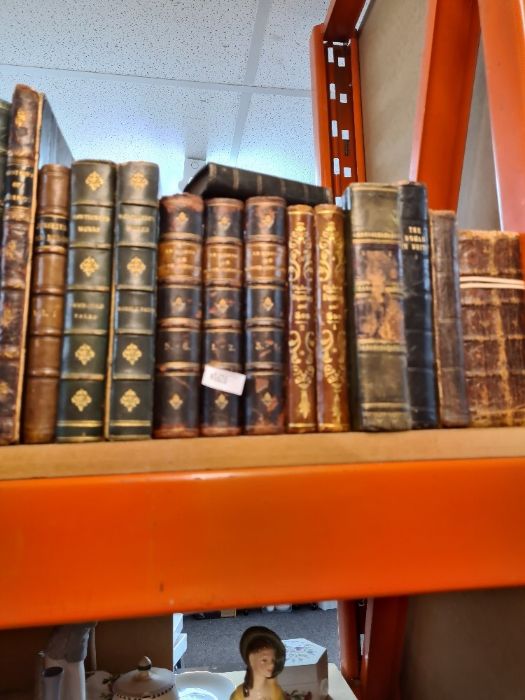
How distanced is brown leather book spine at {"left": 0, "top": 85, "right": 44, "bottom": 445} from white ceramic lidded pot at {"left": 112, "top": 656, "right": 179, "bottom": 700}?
48 centimetres

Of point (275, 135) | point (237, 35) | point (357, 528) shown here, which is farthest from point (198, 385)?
point (275, 135)

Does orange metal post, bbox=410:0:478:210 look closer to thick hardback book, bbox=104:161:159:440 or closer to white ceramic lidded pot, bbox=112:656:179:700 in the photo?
thick hardback book, bbox=104:161:159:440

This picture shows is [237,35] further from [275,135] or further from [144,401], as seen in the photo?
[144,401]

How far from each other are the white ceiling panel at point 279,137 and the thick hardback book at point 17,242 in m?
1.23

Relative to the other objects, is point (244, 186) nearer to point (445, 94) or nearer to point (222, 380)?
point (222, 380)

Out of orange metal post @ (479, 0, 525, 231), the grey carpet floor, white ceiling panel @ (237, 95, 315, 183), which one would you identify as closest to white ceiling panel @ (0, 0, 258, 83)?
white ceiling panel @ (237, 95, 315, 183)

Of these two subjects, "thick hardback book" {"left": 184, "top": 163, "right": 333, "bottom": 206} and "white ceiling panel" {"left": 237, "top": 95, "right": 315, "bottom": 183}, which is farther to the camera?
"white ceiling panel" {"left": 237, "top": 95, "right": 315, "bottom": 183}

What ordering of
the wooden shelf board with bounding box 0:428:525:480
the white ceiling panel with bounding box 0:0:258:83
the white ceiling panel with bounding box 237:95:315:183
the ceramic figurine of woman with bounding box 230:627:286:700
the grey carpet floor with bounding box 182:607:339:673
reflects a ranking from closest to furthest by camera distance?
the wooden shelf board with bounding box 0:428:525:480, the ceramic figurine of woman with bounding box 230:627:286:700, the white ceiling panel with bounding box 0:0:258:83, the white ceiling panel with bounding box 237:95:315:183, the grey carpet floor with bounding box 182:607:339:673

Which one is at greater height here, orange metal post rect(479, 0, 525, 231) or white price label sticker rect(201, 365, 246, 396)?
orange metal post rect(479, 0, 525, 231)

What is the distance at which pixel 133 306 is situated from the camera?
0.53m

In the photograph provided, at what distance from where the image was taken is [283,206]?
0.59 metres

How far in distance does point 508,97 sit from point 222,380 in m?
0.53

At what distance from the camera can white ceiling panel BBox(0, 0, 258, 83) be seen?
1.29m

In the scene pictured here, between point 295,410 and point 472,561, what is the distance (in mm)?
224
